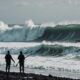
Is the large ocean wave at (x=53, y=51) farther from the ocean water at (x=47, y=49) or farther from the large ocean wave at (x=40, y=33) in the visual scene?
the large ocean wave at (x=40, y=33)

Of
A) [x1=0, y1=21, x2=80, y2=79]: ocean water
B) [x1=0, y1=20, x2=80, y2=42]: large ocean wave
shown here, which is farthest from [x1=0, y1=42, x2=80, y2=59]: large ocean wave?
[x1=0, y1=20, x2=80, y2=42]: large ocean wave

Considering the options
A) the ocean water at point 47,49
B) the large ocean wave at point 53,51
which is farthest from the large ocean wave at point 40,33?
the large ocean wave at point 53,51

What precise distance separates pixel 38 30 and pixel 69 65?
36.3 m

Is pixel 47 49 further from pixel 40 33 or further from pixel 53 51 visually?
pixel 40 33

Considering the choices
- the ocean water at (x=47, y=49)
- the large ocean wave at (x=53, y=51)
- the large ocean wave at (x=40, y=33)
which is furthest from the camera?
the large ocean wave at (x=40, y=33)

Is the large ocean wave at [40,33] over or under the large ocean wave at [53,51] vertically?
over

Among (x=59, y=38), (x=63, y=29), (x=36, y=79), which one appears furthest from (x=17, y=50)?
(x=36, y=79)

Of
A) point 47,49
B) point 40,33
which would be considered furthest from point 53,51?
point 40,33

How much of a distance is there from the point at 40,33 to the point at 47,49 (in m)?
20.6

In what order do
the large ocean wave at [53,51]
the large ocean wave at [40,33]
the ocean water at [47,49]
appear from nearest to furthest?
the ocean water at [47,49], the large ocean wave at [53,51], the large ocean wave at [40,33]

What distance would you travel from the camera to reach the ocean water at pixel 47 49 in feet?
93.1

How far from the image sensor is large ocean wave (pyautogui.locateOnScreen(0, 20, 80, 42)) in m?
56.8

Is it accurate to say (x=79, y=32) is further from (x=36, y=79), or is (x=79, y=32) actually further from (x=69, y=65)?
(x=36, y=79)

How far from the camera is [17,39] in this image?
6512 cm
